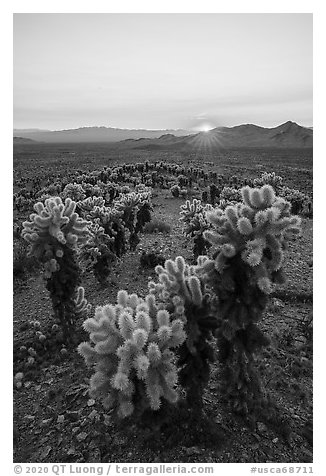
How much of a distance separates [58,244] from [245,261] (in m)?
3.98

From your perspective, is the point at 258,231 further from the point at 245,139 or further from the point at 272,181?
the point at 245,139

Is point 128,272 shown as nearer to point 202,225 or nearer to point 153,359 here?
point 202,225

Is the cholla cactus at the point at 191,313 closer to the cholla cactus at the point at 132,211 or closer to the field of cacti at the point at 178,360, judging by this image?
the field of cacti at the point at 178,360

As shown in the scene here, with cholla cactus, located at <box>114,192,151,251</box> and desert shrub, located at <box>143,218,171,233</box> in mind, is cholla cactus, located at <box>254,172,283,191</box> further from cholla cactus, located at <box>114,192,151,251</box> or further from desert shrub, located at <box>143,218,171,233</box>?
cholla cactus, located at <box>114,192,151,251</box>

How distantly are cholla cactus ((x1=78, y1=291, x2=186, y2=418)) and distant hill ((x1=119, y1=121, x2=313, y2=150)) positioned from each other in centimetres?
7543

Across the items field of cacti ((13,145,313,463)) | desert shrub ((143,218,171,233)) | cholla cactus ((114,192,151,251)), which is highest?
cholla cactus ((114,192,151,251))

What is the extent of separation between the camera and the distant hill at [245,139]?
8625 cm

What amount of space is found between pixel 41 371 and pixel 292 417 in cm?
477

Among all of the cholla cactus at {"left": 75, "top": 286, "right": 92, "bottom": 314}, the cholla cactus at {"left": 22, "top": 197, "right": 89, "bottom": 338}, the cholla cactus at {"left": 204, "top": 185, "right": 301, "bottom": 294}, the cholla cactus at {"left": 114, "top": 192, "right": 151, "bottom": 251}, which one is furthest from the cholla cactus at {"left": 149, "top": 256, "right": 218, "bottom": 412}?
the cholla cactus at {"left": 114, "top": 192, "right": 151, "bottom": 251}

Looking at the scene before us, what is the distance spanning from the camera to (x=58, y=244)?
7.23 metres

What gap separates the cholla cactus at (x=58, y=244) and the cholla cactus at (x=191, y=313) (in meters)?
2.57

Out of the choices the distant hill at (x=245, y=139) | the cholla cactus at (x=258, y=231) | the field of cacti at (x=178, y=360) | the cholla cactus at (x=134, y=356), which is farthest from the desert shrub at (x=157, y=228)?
the distant hill at (x=245, y=139)

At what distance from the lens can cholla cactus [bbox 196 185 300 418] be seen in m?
4.82
